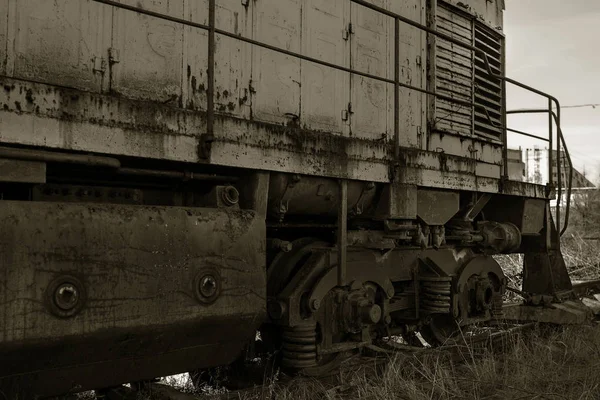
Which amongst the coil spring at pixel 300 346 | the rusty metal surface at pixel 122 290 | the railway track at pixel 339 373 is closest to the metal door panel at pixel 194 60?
the rusty metal surface at pixel 122 290

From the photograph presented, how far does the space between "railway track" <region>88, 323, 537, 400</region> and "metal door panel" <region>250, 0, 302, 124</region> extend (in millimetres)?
1877

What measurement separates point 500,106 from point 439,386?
4.26m

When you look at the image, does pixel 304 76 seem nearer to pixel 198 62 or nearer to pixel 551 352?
pixel 198 62

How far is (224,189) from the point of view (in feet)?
12.0

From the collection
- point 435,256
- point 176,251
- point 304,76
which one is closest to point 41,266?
point 176,251

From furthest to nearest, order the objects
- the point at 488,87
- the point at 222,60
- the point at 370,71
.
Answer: the point at 488,87
the point at 370,71
the point at 222,60

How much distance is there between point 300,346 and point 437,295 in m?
1.63

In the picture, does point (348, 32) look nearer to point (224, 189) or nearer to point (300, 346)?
point (224, 189)

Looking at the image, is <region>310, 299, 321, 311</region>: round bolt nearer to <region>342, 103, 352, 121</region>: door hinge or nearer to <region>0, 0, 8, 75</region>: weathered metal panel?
<region>342, 103, 352, 121</region>: door hinge

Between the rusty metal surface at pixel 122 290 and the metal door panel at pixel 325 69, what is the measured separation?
58.5 inches

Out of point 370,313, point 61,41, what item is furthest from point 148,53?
point 370,313

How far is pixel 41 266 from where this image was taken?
2.70 metres

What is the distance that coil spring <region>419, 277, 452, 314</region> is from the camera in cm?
541

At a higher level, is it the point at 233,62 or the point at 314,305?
the point at 233,62
